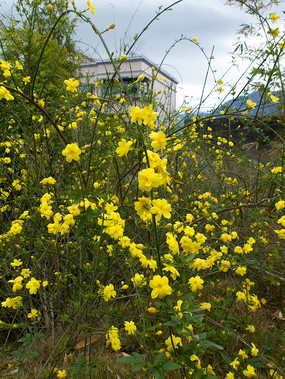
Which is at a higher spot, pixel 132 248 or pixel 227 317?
pixel 132 248

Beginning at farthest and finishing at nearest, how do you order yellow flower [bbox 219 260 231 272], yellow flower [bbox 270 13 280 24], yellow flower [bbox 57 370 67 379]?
yellow flower [bbox 270 13 280 24], yellow flower [bbox 219 260 231 272], yellow flower [bbox 57 370 67 379]

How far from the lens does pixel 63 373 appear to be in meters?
1.91

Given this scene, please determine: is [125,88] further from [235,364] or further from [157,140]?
[235,364]

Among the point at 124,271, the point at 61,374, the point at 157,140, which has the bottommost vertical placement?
the point at 61,374

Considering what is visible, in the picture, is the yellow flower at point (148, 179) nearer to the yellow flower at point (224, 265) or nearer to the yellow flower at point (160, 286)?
the yellow flower at point (160, 286)

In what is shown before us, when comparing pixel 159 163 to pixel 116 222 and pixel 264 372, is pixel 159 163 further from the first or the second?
pixel 264 372

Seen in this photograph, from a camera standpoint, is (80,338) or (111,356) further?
(80,338)

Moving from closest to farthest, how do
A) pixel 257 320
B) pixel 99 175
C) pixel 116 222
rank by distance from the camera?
pixel 116 222, pixel 257 320, pixel 99 175

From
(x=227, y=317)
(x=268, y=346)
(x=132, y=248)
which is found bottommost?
(x=268, y=346)

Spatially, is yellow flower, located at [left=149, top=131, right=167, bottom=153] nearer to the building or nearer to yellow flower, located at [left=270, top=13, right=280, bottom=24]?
the building

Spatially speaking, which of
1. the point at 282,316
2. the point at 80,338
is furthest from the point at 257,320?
the point at 80,338

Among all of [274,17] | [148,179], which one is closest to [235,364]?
[148,179]

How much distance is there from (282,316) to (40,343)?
7.41ft

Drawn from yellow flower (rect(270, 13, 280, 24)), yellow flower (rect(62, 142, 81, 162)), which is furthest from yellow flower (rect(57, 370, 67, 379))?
yellow flower (rect(270, 13, 280, 24))
